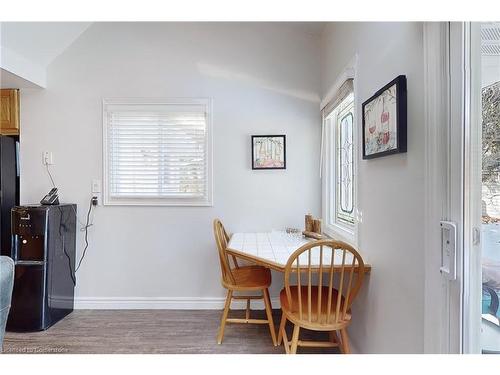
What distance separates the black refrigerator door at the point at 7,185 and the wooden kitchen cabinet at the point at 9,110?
139mm

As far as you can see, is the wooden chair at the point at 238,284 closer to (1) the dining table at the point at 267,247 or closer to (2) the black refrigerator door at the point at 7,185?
(1) the dining table at the point at 267,247

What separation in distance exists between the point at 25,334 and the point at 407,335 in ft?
8.79

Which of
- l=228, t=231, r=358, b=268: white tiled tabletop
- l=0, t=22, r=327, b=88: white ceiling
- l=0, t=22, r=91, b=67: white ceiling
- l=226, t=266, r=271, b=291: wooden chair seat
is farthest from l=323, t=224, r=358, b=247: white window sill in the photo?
l=0, t=22, r=91, b=67: white ceiling

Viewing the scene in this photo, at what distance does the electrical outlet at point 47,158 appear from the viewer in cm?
249

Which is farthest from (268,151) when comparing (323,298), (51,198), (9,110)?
(9,110)

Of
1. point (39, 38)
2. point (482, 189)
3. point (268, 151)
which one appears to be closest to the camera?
point (482, 189)

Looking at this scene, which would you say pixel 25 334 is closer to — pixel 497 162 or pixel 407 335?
pixel 407 335

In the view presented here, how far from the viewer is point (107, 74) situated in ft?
8.21

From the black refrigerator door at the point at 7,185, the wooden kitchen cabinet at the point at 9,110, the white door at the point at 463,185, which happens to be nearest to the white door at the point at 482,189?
the white door at the point at 463,185

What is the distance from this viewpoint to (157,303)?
2498mm

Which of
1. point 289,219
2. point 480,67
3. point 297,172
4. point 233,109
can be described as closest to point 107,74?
point 233,109

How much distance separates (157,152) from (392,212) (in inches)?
80.7

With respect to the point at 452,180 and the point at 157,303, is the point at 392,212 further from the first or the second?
the point at 157,303

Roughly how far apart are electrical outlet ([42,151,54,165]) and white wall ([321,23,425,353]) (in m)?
2.70
